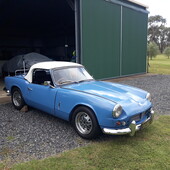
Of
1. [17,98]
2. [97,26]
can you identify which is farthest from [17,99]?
[97,26]

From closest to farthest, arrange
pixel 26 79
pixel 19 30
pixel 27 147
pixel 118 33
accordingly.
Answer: pixel 27 147 → pixel 26 79 → pixel 118 33 → pixel 19 30

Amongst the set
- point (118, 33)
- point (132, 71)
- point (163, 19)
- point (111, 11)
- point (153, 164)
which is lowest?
point (153, 164)

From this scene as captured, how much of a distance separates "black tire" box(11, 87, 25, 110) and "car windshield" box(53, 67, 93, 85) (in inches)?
57.9

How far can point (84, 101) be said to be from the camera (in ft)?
10.9

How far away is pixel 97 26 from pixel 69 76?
6.46 meters

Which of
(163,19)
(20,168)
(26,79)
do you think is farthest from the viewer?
(163,19)

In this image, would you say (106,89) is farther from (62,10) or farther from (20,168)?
(62,10)

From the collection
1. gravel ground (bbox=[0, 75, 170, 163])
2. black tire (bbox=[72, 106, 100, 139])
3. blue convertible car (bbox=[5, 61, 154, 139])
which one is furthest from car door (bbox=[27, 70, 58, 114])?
black tire (bbox=[72, 106, 100, 139])

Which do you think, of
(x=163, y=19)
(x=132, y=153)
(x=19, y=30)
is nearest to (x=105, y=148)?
(x=132, y=153)

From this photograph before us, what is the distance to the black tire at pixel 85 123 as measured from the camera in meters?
3.22

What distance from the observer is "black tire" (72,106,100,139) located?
3.22 m

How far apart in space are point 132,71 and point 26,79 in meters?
9.58

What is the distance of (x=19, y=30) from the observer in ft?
58.9

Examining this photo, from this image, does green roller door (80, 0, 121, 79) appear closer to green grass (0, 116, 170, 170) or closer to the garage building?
the garage building
